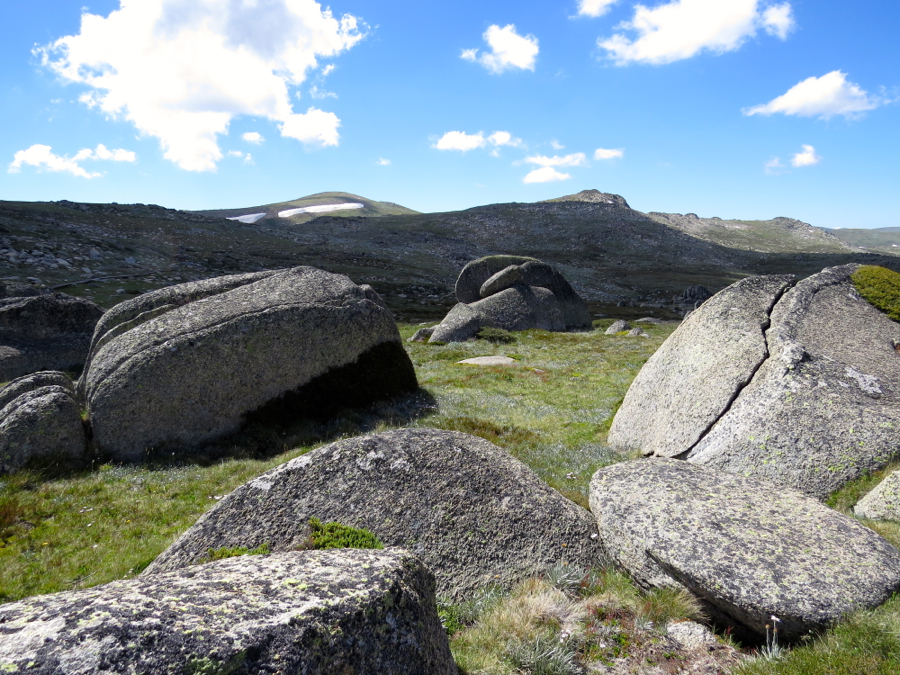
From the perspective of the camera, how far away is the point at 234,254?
77438 mm

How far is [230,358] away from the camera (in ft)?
47.5

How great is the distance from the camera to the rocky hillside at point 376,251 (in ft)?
167

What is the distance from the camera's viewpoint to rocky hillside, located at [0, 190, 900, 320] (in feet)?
167

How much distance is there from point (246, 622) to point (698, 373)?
1113cm

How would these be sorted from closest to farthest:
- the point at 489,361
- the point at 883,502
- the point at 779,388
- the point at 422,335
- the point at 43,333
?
the point at 883,502 < the point at 779,388 < the point at 43,333 < the point at 489,361 < the point at 422,335

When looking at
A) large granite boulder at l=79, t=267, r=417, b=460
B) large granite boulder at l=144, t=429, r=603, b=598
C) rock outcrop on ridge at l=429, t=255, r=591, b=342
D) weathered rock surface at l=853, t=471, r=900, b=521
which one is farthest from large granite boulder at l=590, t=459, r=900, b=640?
rock outcrop on ridge at l=429, t=255, r=591, b=342

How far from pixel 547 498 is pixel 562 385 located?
13314mm

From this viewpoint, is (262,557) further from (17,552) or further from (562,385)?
(562,385)

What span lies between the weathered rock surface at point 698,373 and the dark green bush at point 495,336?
736 inches

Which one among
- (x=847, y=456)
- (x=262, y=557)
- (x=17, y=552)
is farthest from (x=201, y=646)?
(x=847, y=456)

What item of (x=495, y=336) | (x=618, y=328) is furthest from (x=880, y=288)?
(x=618, y=328)

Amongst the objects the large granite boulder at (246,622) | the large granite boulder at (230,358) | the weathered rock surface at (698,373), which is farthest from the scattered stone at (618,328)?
the large granite boulder at (246,622)

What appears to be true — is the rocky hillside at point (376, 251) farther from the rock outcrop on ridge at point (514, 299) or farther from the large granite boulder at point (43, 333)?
the large granite boulder at point (43, 333)

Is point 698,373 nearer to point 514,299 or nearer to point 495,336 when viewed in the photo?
point 495,336
